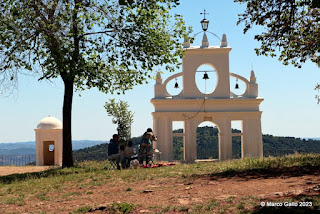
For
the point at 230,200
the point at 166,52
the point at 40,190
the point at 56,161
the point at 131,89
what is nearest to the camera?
the point at 230,200

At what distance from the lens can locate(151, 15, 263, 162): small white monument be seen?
2745cm

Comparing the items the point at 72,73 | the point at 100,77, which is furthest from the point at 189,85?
the point at 72,73

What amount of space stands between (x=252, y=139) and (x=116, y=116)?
967 centimetres

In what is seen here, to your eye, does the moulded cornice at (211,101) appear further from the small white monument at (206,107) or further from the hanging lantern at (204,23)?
the hanging lantern at (204,23)

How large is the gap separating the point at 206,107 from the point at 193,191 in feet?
57.6

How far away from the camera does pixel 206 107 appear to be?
27.5m

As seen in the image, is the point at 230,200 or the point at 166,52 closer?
the point at 230,200

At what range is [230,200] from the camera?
8750 mm

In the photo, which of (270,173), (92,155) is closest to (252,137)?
(270,173)

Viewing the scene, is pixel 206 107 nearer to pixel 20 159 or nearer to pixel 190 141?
pixel 190 141

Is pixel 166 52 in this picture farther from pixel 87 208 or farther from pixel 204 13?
pixel 87 208

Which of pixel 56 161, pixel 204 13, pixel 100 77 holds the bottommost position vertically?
pixel 56 161

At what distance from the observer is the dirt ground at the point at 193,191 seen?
8.94m

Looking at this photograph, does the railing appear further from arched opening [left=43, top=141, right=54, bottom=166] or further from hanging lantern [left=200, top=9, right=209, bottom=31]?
hanging lantern [left=200, top=9, right=209, bottom=31]
